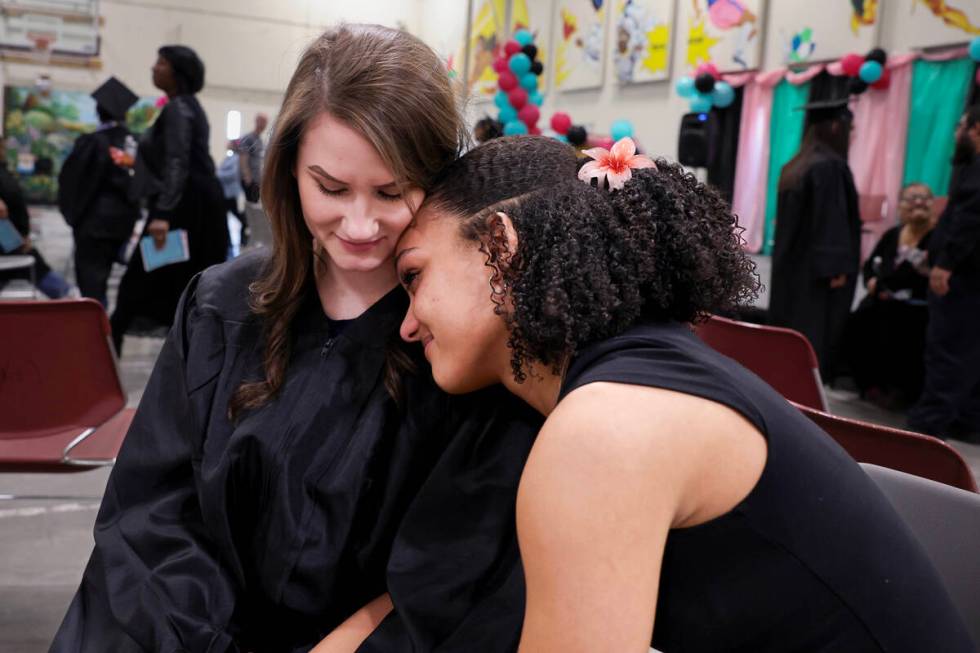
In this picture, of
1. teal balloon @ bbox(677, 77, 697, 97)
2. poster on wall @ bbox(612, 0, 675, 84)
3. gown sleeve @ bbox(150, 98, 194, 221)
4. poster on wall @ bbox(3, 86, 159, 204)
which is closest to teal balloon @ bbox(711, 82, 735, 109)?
teal balloon @ bbox(677, 77, 697, 97)

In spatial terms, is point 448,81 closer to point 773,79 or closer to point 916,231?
point 916,231

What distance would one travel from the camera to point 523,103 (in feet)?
23.8

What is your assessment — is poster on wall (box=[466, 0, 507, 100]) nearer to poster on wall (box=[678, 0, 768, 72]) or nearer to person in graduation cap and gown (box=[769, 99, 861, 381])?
poster on wall (box=[678, 0, 768, 72])

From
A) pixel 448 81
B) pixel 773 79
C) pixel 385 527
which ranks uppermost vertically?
pixel 773 79

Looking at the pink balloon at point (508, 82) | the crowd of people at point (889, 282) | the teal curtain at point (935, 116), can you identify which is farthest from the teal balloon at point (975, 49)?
the pink balloon at point (508, 82)

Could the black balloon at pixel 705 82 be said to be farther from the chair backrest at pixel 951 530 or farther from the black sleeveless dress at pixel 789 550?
the black sleeveless dress at pixel 789 550

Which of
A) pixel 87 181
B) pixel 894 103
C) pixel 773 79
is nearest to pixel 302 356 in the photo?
pixel 87 181

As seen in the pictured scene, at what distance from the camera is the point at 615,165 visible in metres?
1.11

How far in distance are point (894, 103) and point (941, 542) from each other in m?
5.69

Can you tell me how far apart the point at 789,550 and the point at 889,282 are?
5.28 metres

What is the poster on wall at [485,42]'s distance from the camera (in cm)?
1203

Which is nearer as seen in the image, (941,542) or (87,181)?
(941,542)

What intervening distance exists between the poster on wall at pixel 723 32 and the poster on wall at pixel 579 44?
58.9 inches

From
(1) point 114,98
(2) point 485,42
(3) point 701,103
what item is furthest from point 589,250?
(2) point 485,42
